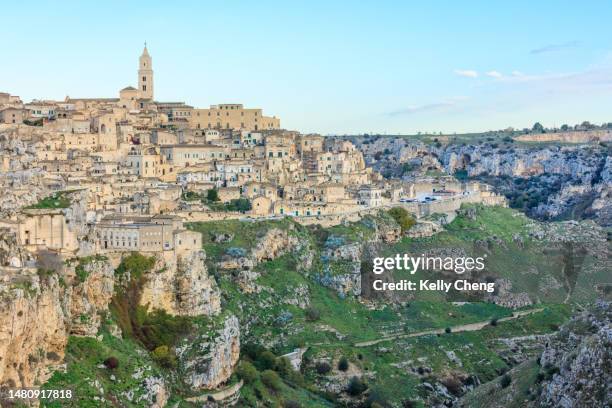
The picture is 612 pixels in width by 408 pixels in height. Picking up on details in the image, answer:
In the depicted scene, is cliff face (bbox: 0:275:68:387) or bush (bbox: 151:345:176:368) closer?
cliff face (bbox: 0:275:68:387)

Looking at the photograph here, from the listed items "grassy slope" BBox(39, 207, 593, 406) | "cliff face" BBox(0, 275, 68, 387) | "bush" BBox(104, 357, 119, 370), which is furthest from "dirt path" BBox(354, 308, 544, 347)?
"cliff face" BBox(0, 275, 68, 387)

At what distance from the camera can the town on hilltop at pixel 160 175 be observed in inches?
2195

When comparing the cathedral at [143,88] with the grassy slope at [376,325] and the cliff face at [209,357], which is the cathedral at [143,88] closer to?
the grassy slope at [376,325]

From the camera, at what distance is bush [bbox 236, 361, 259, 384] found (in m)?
56.5

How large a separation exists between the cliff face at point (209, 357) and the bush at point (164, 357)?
0.78 meters

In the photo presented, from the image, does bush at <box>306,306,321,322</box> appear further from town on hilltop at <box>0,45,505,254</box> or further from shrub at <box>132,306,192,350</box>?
shrub at <box>132,306,192,350</box>

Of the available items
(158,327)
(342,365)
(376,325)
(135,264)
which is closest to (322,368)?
(342,365)

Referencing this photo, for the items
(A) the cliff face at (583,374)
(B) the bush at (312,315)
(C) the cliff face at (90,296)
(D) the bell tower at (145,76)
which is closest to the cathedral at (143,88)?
(D) the bell tower at (145,76)

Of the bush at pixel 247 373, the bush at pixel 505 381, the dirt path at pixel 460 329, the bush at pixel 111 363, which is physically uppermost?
the bush at pixel 111 363

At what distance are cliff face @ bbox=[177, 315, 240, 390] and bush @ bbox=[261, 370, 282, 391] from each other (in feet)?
5.84

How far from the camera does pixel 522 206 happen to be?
124625 millimetres

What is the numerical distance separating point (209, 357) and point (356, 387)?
32.9 feet

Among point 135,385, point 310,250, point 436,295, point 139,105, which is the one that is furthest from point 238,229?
point 139,105

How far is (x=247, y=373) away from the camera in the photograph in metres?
56.8
